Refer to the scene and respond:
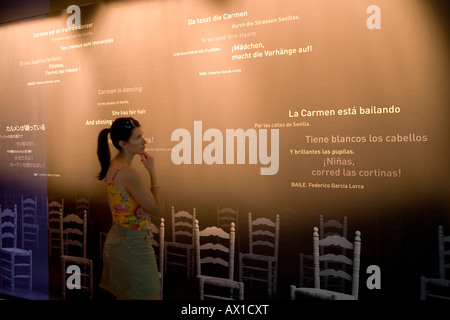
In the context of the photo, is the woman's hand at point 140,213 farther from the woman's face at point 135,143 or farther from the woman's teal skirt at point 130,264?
the woman's face at point 135,143

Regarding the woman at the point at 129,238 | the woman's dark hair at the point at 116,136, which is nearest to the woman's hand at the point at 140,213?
the woman at the point at 129,238

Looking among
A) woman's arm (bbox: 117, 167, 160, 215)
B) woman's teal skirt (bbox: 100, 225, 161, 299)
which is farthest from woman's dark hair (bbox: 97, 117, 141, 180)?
woman's teal skirt (bbox: 100, 225, 161, 299)

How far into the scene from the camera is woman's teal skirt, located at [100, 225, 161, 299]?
8.61 ft

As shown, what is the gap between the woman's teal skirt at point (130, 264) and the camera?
8.61 feet

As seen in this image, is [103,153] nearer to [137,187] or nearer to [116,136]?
[116,136]

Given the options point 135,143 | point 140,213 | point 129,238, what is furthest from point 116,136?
point 129,238

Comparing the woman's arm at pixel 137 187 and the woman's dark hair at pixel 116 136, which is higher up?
the woman's dark hair at pixel 116 136

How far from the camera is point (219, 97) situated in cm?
333

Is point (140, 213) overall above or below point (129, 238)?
above

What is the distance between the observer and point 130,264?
2.62 metres

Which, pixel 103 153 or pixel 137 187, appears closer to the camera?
pixel 137 187

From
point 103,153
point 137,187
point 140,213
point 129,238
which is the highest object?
point 103,153
